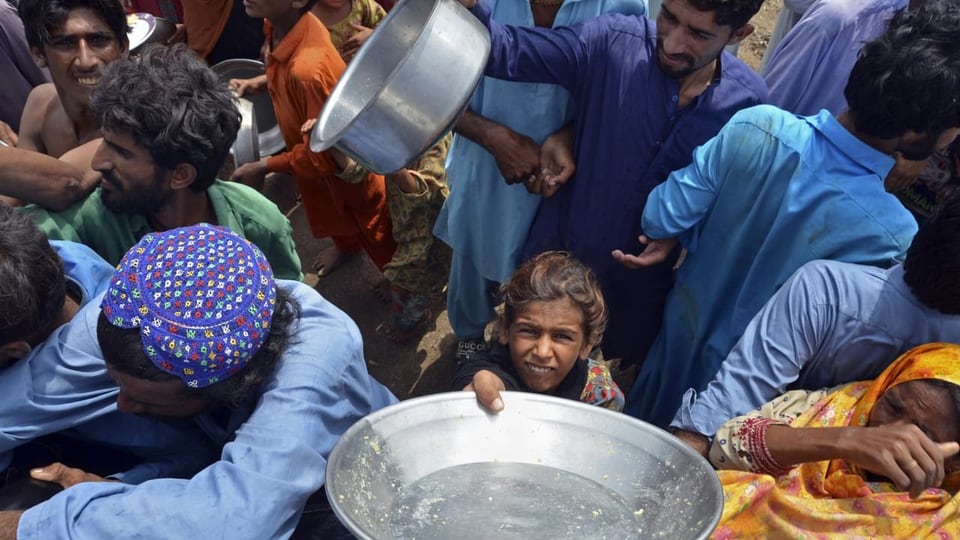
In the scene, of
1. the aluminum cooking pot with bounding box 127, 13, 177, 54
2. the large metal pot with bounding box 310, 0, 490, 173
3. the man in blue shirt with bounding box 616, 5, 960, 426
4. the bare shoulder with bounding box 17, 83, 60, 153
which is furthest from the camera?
the aluminum cooking pot with bounding box 127, 13, 177, 54

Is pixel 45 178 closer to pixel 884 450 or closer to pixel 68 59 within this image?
pixel 68 59

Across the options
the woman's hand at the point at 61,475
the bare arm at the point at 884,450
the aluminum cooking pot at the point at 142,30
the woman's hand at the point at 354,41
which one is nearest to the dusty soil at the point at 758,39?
the woman's hand at the point at 354,41

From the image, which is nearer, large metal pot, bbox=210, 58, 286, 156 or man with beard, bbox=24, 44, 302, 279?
man with beard, bbox=24, 44, 302, 279

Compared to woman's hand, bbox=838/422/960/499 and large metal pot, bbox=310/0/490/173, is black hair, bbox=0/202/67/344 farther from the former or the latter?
woman's hand, bbox=838/422/960/499

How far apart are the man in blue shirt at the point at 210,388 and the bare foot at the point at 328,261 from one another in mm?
2337

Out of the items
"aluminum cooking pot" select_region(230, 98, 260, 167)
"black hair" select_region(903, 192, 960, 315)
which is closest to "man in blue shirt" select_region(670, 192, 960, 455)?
"black hair" select_region(903, 192, 960, 315)

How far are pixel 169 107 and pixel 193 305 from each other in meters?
0.86

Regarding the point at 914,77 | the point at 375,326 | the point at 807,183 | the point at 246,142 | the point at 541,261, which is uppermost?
the point at 914,77

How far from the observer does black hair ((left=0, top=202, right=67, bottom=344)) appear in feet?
4.73

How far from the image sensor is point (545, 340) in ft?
6.34

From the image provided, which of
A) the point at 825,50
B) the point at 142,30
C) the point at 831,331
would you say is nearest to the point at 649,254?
the point at 831,331

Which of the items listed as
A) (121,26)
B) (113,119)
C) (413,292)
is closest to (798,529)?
(113,119)

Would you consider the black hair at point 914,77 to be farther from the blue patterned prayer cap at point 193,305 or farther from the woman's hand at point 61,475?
the woman's hand at point 61,475

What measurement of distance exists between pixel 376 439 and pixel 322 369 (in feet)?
0.57
